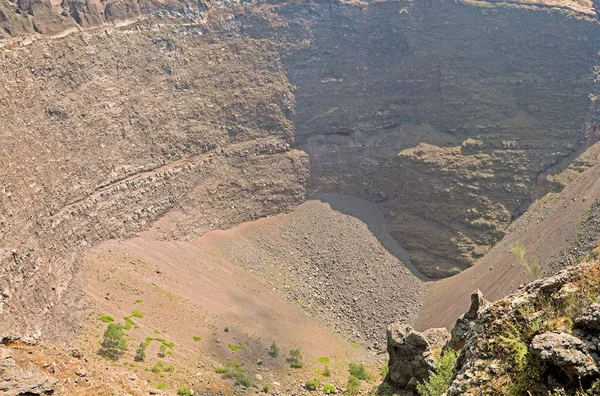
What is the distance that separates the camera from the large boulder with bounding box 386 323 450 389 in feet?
94.2

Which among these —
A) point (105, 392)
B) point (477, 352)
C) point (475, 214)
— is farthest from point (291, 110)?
point (477, 352)

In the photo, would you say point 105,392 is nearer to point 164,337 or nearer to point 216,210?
point 164,337

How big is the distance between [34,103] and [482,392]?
58310mm

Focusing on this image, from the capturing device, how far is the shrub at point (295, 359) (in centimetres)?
5041

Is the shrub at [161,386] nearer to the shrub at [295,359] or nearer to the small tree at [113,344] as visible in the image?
the small tree at [113,344]

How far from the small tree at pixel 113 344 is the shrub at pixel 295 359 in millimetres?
16292

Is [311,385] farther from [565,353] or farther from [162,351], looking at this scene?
[565,353]

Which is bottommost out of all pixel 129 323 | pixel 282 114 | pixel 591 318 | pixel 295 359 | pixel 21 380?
pixel 295 359

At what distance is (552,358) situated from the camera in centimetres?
1121

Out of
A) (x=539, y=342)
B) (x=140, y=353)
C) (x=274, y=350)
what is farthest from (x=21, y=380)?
(x=274, y=350)

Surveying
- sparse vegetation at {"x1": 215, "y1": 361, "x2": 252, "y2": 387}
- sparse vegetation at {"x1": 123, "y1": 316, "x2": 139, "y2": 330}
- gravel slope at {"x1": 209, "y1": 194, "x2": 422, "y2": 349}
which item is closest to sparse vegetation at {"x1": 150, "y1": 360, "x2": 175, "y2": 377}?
sparse vegetation at {"x1": 215, "y1": 361, "x2": 252, "y2": 387}

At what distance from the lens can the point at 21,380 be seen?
68.6 feet

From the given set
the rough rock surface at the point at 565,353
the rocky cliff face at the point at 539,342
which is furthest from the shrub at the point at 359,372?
the rough rock surface at the point at 565,353

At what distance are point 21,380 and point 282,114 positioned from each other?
6545cm
